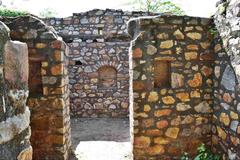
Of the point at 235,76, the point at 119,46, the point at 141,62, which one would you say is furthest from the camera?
the point at 119,46

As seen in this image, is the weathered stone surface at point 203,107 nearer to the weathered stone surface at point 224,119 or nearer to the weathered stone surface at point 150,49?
the weathered stone surface at point 224,119

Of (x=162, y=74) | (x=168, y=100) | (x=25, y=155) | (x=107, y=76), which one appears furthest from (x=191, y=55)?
(x=107, y=76)

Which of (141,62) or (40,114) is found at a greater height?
(141,62)

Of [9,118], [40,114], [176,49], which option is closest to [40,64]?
[40,114]

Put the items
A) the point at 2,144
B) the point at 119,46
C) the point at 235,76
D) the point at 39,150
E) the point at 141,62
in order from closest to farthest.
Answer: the point at 2,144 < the point at 235,76 < the point at 141,62 < the point at 39,150 < the point at 119,46

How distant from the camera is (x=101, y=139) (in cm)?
Result: 650

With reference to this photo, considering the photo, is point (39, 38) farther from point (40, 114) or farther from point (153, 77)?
point (153, 77)

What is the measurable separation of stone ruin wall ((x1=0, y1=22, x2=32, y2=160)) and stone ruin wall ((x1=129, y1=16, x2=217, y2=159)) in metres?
3.01

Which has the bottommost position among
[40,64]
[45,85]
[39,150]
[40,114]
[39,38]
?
[39,150]

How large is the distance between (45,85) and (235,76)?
288cm

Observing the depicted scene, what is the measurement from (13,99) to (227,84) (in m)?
3.37

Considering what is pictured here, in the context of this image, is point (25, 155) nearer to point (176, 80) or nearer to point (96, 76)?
point (176, 80)

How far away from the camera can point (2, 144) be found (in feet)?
3.73

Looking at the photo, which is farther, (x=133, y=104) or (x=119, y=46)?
(x=119, y=46)
